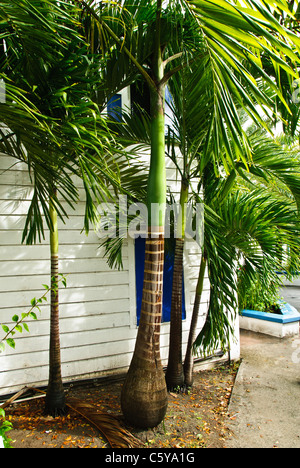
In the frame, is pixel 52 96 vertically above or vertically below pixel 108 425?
above

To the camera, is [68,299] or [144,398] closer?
[144,398]

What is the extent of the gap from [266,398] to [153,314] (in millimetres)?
2030

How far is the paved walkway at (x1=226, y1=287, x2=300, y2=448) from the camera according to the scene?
3.08m

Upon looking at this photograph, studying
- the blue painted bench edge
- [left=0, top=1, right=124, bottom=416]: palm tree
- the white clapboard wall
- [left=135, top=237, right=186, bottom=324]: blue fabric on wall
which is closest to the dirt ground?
the white clapboard wall

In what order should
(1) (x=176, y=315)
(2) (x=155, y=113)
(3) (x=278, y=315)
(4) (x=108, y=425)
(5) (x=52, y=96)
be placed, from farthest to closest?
1. (3) (x=278, y=315)
2. (1) (x=176, y=315)
3. (2) (x=155, y=113)
4. (4) (x=108, y=425)
5. (5) (x=52, y=96)

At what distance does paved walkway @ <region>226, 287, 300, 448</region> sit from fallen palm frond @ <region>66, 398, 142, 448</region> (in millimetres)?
933

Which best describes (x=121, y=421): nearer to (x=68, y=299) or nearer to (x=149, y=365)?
(x=149, y=365)

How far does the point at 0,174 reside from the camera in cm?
358

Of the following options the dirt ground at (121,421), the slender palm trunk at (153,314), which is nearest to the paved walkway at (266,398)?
the dirt ground at (121,421)

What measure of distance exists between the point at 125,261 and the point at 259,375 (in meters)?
2.48

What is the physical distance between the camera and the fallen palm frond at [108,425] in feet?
8.93

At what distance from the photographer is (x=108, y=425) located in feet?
9.52

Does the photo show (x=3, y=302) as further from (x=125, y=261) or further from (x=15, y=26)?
(x=15, y=26)

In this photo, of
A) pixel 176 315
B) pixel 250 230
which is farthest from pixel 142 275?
pixel 250 230
